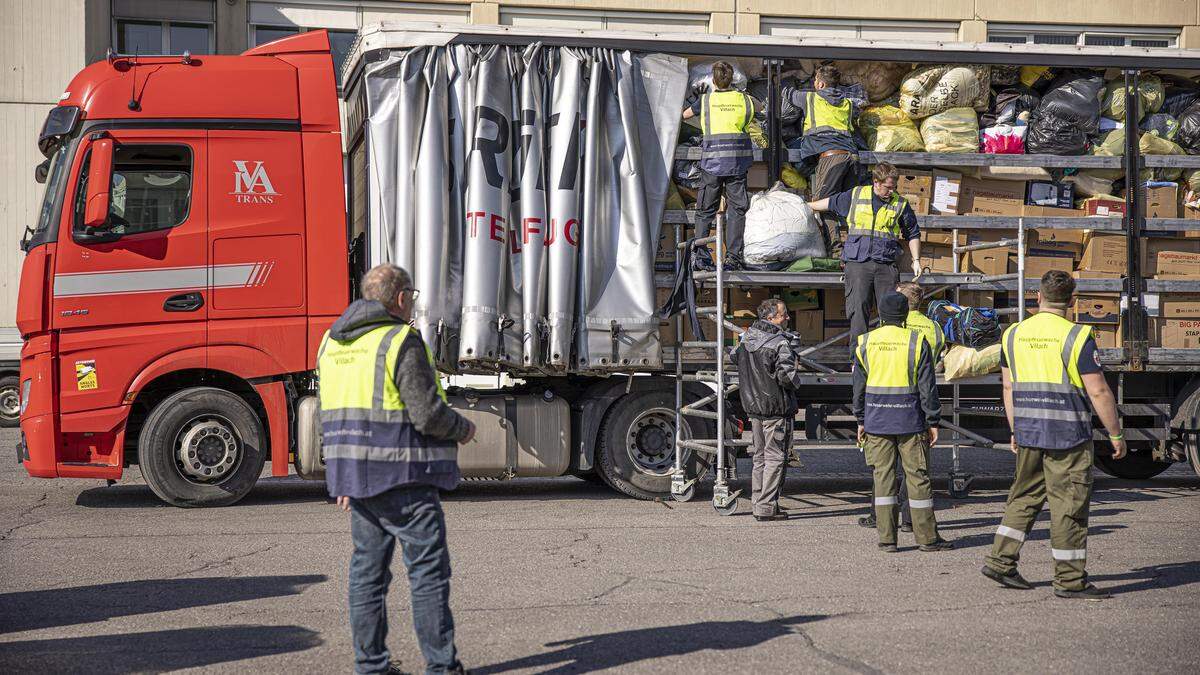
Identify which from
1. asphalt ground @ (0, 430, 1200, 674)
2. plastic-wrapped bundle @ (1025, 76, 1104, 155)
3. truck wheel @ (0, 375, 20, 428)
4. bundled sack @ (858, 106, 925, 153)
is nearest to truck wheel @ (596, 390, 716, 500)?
asphalt ground @ (0, 430, 1200, 674)

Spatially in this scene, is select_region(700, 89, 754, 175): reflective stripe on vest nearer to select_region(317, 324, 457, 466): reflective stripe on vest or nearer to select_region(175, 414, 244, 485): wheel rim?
select_region(175, 414, 244, 485): wheel rim

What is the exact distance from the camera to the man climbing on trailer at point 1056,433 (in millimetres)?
6406

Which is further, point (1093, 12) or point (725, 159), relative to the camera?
point (1093, 12)

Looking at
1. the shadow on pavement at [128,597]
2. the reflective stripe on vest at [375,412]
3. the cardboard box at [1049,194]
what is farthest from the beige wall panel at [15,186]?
the reflective stripe on vest at [375,412]

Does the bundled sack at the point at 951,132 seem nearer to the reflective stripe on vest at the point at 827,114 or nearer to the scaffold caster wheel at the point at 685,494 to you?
the reflective stripe on vest at the point at 827,114

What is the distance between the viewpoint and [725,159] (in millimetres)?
9289

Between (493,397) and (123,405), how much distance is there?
280cm

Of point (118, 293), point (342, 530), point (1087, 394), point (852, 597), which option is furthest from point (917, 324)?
point (118, 293)

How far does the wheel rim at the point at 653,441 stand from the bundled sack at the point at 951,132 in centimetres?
312

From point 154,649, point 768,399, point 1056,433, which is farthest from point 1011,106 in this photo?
point 154,649

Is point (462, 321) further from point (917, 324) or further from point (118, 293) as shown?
point (917, 324)

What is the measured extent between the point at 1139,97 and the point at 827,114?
9.46ft

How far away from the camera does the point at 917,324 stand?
8570 mm

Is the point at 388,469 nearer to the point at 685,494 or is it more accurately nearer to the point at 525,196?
the point at 525,196
